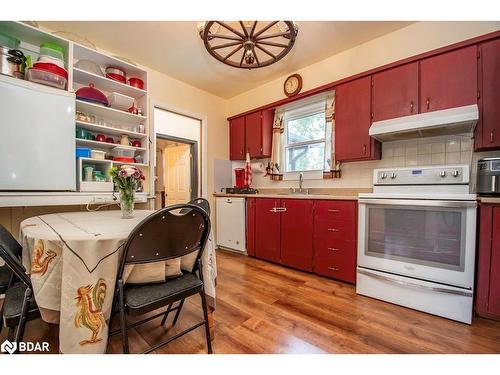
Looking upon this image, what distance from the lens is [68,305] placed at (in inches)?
34.8

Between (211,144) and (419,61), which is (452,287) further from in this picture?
(211,144)

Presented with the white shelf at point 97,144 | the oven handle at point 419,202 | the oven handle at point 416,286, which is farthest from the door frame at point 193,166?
the oven handle at point 416,286

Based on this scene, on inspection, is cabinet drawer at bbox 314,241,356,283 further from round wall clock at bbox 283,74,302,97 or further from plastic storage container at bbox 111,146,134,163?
plastic storage container at bbox 111,146,134,163

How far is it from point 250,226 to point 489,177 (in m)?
2.38

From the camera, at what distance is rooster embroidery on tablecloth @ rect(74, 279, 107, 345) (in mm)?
897

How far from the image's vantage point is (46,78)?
1938 mm

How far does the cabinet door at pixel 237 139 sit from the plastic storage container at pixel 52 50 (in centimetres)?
230

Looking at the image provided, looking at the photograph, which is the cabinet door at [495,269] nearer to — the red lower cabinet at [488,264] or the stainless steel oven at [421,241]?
the red lower cabinet at [488,264]

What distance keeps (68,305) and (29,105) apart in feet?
6.23

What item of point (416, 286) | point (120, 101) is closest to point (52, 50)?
point (120, 101)

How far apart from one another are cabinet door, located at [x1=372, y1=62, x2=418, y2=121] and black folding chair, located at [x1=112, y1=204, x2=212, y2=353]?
215cm

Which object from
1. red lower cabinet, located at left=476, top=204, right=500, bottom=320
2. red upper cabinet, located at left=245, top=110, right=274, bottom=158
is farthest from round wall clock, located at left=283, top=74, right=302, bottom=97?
red lower cabinet, located at left=476, top=204, right=500, bottom=320

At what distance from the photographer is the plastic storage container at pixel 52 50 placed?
2.01 metres

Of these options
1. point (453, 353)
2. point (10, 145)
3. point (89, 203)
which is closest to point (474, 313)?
point (453, 353)
